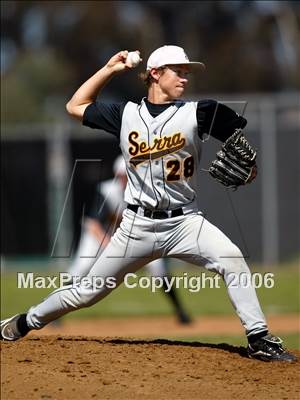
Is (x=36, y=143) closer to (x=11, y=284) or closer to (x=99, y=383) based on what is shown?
(x=11, y=284)

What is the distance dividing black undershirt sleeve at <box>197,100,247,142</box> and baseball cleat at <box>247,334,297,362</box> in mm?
1404

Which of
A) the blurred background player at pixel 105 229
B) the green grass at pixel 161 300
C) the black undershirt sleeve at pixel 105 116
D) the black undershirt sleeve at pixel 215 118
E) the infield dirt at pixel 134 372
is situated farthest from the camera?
the green grass at pixel 161 300

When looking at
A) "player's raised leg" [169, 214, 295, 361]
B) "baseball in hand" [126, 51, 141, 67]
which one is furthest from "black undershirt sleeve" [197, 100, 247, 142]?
"player's raised leg" [169, 214, 295, 361]

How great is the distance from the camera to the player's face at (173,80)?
20.5 feet

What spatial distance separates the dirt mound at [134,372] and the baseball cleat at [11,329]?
0.09m

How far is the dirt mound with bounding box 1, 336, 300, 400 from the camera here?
18.1 ft

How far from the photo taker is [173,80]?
625 centimetres

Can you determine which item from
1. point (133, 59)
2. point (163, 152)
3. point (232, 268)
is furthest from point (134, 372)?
point (133, 59)

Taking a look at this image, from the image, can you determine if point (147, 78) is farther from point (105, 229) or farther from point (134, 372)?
point (105, 229)

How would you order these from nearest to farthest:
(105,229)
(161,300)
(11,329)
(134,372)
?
(134,372) → (11,329) → (105,229) → (161,300)

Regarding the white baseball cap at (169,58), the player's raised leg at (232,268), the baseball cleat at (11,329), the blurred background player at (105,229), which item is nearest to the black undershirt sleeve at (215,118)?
the white baseball cap at (169,58)

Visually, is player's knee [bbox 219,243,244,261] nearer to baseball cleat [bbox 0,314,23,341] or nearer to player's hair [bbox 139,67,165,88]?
player's hair [bbox 139,67,165,88]

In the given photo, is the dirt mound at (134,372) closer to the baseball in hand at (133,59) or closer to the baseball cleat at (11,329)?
the baseball cleat at (11,329)

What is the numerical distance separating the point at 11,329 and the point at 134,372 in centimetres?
118
